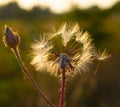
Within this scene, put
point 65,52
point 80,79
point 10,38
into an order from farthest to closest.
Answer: point 80,79 → point 65,52 → point 10,38

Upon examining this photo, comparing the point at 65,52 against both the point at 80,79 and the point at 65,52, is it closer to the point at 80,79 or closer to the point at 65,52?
the point at 65,52

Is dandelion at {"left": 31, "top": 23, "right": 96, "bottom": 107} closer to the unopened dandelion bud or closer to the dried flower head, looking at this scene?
the dried flower head

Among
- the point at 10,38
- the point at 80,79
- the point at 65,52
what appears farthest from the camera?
the point at 80,79

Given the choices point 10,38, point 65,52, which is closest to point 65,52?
point 65,52

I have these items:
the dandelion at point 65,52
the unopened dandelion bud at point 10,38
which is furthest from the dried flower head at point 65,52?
the unopened dandelion bud at point 10,38

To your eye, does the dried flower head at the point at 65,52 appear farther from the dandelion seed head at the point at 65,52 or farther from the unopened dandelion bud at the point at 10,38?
the unopened dandelion bud at the point at 10,38

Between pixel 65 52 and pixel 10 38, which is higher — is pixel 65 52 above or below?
below

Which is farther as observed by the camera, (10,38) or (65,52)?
(65,52)
